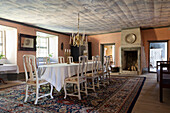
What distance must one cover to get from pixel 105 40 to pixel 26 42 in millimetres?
4965

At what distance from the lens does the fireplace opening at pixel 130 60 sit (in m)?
7.16

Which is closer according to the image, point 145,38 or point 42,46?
point 145,38

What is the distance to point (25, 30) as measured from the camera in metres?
5.76

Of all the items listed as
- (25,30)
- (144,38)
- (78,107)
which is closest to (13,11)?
(25,30)

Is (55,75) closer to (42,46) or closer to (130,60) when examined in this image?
(42,46)

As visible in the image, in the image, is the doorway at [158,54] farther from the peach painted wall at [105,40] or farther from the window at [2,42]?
the window at [2,42]

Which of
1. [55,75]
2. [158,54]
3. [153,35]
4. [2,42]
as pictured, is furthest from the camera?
[158,54]

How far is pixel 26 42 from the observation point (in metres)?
5.79

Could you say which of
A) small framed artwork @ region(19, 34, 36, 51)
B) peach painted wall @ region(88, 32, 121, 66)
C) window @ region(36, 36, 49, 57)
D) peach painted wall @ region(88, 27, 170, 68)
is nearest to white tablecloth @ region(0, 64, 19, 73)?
small framed artwork @ region(19, 34, 36, 51)

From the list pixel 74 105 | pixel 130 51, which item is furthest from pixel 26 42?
pixel 130 51

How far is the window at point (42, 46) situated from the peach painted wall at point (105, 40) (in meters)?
3.14

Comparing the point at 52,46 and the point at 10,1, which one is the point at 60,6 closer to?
the point at 10,1

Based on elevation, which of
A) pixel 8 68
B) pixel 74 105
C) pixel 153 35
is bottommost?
pixel 74 105

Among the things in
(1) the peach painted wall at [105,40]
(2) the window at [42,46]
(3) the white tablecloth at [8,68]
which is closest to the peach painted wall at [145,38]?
(1) the peach painted wall at [105,40]
